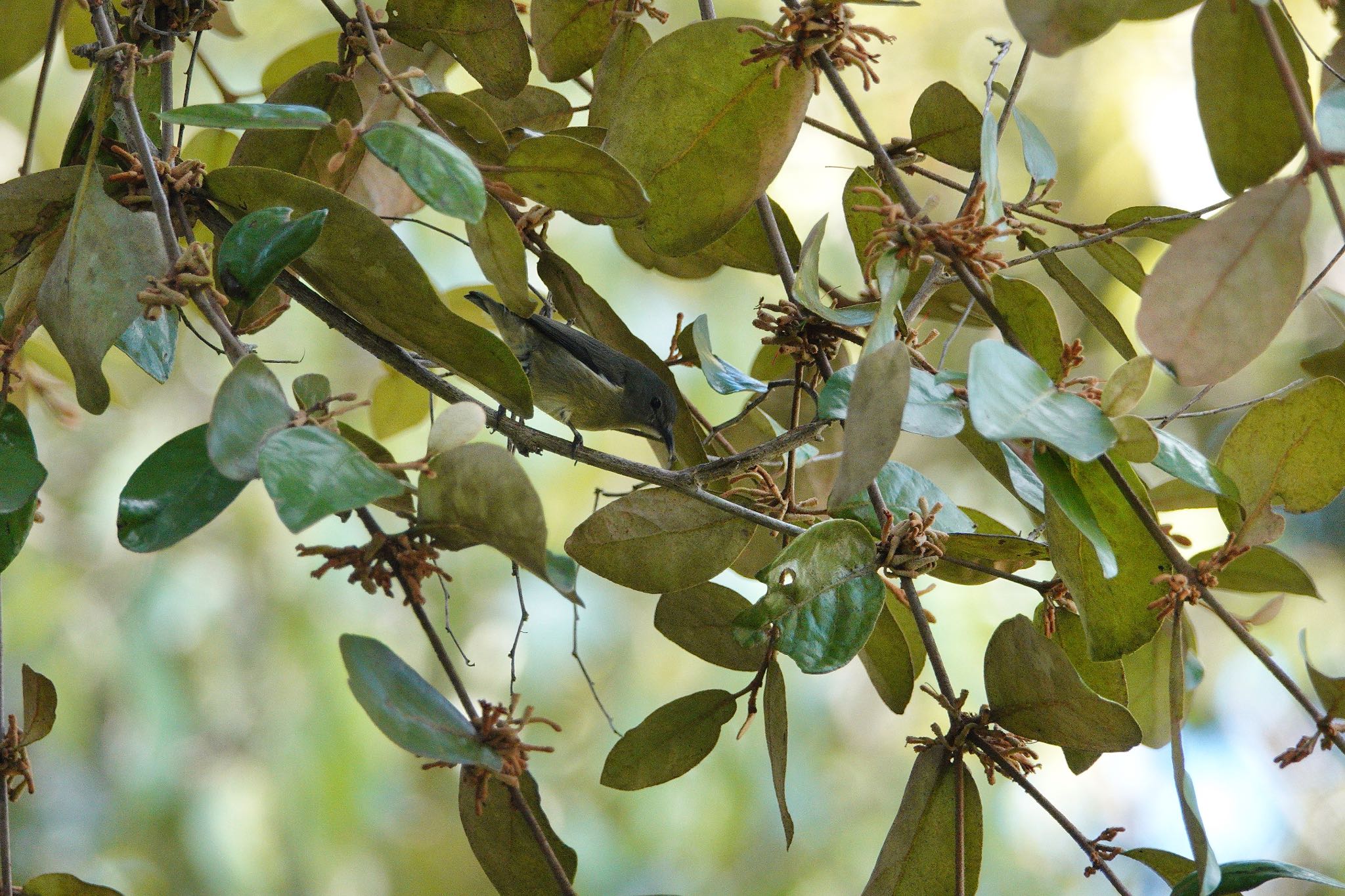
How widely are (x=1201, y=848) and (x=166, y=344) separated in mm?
834

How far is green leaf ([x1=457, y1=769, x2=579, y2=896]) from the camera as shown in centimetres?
79

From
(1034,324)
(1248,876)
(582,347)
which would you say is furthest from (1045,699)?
(582,347)

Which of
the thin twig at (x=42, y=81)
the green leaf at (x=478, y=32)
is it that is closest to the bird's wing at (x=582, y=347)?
the thin twig at (x=42, y=81)

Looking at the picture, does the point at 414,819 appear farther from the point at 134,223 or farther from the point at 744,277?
the point at 134,223

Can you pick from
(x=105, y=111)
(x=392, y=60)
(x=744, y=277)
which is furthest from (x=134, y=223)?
(x=744, y=277)

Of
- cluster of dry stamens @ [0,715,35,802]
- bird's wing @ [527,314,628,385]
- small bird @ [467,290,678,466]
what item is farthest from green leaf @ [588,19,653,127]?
bird's wing @ [527,314,628,385]

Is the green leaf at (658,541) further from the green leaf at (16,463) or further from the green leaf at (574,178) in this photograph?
the green leaf at (16,463)

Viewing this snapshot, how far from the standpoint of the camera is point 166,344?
908 millimetres

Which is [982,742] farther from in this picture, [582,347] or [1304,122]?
[582,347]

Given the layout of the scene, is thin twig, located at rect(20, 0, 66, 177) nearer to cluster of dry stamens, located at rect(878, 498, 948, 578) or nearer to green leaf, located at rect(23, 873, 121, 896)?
green leaf, located at rect(23, 873, 121, 896)

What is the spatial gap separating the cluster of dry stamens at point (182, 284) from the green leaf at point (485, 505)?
0.17 m

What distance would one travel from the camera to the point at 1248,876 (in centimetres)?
73

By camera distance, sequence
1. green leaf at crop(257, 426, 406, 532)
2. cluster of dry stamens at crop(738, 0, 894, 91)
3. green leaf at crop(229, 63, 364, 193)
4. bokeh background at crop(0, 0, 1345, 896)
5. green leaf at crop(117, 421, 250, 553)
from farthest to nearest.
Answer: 1. bokeh background at crop(0, 0, 1345, 896)
2. green leaf at crop(229, 63, 364, 193)
3. cluster of dry stamens at crop(738, 0, 894, 91)
4. green leaf at crop(117, 421, 250, 553)
5. green leaf at crop(257, 426, 406, 532)

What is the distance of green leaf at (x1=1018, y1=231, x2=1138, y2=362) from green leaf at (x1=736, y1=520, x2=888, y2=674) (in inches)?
10.6
